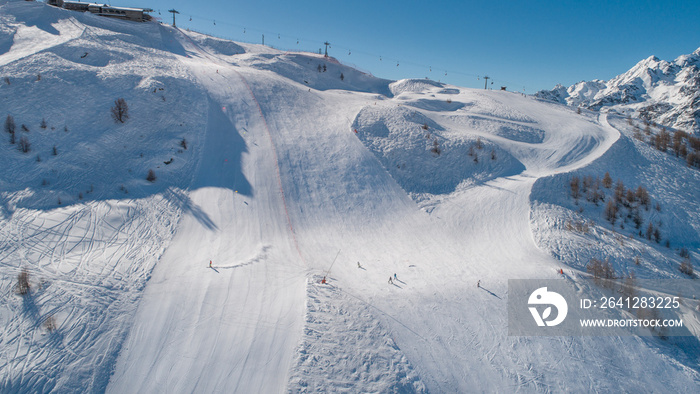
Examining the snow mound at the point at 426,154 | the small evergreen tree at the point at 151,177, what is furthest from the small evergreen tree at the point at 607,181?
the small evergreen tree at the point at 151,177

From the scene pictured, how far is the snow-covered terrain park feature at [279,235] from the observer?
9852 mm

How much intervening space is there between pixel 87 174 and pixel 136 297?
36.2 ft

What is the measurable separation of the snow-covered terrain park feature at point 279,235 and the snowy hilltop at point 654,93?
85477 mm

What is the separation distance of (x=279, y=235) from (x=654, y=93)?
173070 millimetres

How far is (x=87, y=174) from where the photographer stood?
58.0 ft

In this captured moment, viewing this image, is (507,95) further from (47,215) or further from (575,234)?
(47,215)

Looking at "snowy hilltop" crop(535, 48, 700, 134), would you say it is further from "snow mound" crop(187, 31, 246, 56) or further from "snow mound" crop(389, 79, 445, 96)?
"snow mound" crop(187, 31, 246, 56)

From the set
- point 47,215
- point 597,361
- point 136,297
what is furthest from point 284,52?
point 597,361

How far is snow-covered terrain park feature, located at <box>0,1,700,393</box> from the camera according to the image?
9852 mm

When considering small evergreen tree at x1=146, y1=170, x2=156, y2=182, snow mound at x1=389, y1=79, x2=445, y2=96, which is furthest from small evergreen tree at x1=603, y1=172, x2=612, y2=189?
small evergreen tree at x1=146, y1=170, x2=156, y2=182

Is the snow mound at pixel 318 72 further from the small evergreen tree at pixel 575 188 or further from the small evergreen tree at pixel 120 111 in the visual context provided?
the small evergreen tree at pixel 575 188

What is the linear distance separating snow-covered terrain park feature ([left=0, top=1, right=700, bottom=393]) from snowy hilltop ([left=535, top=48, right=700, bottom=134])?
85477mm

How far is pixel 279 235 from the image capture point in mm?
17062

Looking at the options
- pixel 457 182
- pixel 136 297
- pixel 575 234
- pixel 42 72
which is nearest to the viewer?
pixel 136 297
